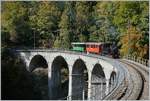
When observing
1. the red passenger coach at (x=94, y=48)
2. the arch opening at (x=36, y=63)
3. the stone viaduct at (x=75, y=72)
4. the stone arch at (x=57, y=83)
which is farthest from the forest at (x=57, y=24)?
the stone arch at (x=57, y=83)

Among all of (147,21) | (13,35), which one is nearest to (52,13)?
(13,35)

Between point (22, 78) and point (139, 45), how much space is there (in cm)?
2762

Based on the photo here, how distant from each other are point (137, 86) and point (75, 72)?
46615 mm

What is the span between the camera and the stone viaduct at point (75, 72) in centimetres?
6432

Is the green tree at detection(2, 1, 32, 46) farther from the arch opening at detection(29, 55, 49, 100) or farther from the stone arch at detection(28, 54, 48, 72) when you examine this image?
the arch opening at detection(29, 55, 49, 100)

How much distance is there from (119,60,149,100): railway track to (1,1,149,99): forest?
33.8 metres

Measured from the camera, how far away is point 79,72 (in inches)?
3356

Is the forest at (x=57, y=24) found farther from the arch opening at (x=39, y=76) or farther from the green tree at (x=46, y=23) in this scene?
the arch opening at (x=39, y=76)

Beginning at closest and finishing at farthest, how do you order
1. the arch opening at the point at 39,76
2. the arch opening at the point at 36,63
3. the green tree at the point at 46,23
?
the arch opening at the point at 39,76, the arch opening at the point at 36,63, the green tree at the point at 46,23

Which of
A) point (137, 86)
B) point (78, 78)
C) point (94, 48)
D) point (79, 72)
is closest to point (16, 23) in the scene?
point (79, 72)

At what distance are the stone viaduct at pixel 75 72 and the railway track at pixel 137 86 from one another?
7.76 m

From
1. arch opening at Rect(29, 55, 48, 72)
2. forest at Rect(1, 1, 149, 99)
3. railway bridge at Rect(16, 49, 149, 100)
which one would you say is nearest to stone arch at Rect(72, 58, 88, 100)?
railway bridge at Rect(16, 49, 149, 100)

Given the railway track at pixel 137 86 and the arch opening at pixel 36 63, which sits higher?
the arch opening at pixel 36 63

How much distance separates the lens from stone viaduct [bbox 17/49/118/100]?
211ft
